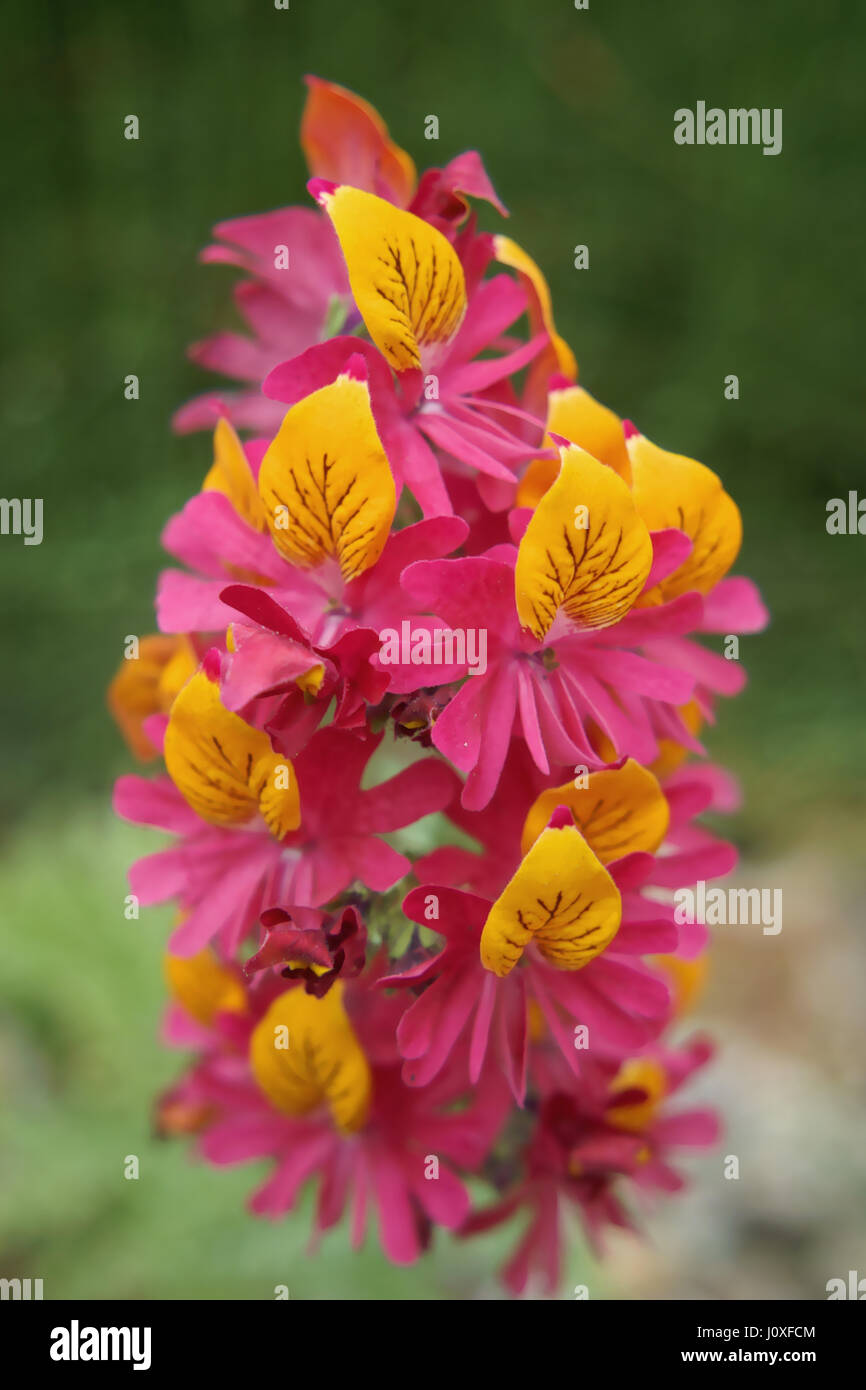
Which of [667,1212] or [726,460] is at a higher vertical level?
[726,460]

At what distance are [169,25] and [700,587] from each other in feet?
10.5

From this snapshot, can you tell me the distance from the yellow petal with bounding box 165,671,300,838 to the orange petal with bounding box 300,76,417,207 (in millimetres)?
533

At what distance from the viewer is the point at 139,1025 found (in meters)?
2.40

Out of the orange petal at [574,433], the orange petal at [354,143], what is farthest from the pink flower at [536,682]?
the orange petal at [354,143]

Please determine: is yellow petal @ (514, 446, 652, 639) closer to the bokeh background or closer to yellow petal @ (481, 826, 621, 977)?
yellow petal @ (481, 826, 621, 977)

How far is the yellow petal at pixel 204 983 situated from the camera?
1271 millimetres

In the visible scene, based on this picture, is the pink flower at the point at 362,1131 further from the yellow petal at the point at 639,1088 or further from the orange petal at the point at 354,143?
the orange petal at the point at 354,143

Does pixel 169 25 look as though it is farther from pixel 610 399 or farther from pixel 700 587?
pixel 700 587

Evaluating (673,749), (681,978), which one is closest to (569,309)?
(681,978)

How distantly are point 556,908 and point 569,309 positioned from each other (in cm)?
303

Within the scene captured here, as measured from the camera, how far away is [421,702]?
94 centimetres

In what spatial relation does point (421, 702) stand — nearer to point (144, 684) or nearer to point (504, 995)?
point (504, 995)
